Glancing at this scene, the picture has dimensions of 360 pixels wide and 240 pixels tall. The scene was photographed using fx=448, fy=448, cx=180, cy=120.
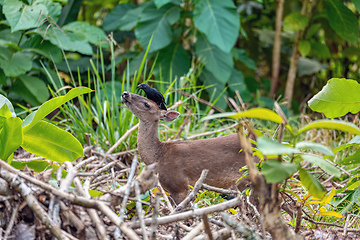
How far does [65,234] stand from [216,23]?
3.64m

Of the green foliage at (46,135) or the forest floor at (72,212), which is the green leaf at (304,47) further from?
the forest floor at (72,212)

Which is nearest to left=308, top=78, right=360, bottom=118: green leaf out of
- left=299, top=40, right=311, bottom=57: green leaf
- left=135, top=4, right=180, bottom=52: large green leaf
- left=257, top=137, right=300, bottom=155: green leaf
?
left=257, top=137, right=300, bottom=155: green leaf

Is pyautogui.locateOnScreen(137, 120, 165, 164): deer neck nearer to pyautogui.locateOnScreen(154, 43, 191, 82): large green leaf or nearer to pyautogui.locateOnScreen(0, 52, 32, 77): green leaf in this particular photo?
pyautogui.locateOnScreen(0, 52, 32, 77): green leaf

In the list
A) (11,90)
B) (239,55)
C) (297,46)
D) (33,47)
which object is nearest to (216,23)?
(239,55)

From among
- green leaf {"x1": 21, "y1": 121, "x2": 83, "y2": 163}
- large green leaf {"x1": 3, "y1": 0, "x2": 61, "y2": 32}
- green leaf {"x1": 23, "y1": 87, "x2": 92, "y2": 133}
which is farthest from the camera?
large green leaf {"x1": 3, "y1": 0, "x2": 61, "y2": 32}

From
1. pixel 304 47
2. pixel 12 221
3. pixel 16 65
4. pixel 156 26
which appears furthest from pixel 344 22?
pixel 12 221

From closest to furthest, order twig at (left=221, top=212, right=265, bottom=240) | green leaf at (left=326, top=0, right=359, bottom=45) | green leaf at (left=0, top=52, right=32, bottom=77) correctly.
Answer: twig at (left=221, top=212, right=265, bottom=240) < green leaf at (left=0, top=52, right=32, bottom=77) < green leaf at (left=326, top=0, right=359, bottom=45)

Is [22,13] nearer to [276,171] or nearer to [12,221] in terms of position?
[12,221]

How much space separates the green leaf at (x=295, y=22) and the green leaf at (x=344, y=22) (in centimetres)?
35

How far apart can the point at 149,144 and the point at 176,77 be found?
1.40 meters

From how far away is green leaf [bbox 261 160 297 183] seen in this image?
1371 mm

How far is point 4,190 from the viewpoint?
1575 mm

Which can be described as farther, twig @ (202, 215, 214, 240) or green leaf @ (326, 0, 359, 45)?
Result: green leaf @ (326, 0, 359, 45)

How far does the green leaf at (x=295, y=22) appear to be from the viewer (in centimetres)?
542
